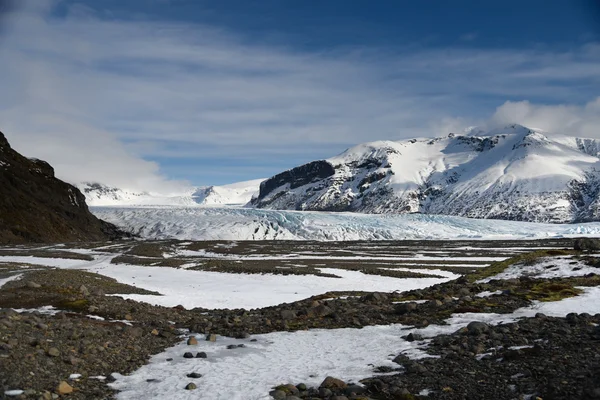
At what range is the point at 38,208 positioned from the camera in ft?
330

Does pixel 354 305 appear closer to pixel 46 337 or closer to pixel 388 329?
pixel 388 329

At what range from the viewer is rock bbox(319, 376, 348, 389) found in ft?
30.9

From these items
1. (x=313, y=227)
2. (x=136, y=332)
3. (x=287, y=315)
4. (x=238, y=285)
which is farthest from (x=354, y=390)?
(x=313, y=227)

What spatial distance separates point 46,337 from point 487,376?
9558 mm

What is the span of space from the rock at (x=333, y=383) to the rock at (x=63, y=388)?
4.48 meters

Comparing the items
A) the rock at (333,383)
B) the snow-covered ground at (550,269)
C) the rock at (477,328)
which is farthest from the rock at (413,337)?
the snow-covered ground at (550,269)

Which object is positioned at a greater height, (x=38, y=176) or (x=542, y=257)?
(x=38, y=176)

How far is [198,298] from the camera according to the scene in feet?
89.5

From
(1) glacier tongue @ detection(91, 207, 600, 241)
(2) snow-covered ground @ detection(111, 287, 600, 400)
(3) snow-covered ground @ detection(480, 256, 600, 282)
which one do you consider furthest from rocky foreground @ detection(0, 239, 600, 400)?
(1) glacier tongue @ detection(91, 207, 600, 241)

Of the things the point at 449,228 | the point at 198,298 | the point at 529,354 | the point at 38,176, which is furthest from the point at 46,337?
the point at 449,228

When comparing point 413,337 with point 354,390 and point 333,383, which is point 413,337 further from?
point 354,390

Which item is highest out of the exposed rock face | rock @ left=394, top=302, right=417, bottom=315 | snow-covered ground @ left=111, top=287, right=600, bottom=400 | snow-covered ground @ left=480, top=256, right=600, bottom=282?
the exposed rock face

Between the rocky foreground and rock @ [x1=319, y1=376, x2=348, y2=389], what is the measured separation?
0.02m

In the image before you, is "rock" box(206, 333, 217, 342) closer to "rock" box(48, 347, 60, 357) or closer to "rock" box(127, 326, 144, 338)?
"rock" box(127, 326, 144, 338)
